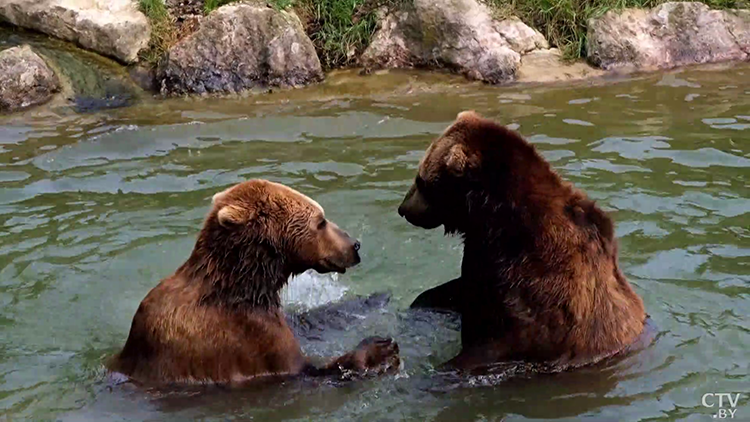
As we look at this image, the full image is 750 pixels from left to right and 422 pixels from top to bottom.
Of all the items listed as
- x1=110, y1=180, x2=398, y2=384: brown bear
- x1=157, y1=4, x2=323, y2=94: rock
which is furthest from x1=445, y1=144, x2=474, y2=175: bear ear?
A: x1=157, y1=4, x2=323, y2=94: rock

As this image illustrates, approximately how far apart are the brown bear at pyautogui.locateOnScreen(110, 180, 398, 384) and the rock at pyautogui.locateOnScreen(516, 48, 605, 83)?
24.6 feet

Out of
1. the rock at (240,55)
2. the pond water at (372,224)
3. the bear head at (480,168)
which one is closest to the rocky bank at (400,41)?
the rock at (240,55)

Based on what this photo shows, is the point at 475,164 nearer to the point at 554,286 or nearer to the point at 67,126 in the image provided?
the point at 554,286

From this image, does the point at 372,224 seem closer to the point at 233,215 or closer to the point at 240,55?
the point at 233,215

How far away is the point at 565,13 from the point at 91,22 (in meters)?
6.40

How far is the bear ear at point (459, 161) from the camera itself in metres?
6.07

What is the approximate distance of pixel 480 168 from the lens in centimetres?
610

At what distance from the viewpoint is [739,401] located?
19.8 ft

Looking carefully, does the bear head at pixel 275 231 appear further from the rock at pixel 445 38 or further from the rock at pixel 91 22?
the rock at pixel 91 22

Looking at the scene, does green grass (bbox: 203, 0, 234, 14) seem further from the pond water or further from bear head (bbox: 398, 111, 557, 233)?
bear head (bbox: 398, 111, 557, 233)

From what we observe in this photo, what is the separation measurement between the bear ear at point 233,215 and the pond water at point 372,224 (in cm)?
102

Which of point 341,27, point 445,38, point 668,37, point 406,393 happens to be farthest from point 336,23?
point 406,393

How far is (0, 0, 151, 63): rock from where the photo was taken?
13329 mm

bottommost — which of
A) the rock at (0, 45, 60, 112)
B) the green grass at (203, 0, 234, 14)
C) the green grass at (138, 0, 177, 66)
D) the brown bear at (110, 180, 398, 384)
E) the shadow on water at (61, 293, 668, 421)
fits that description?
the shadow on water at (61, 293, 668, 421)
